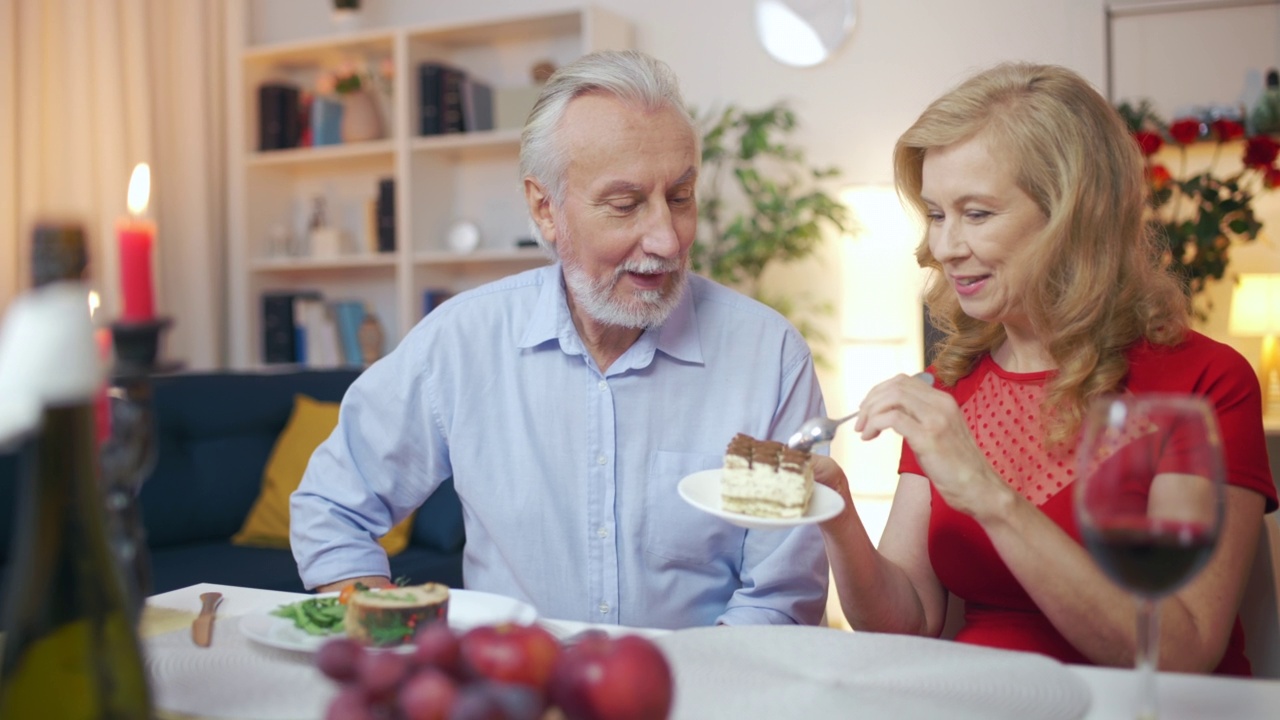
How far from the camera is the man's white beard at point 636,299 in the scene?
5.26ft

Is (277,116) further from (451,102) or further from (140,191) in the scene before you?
(140,191)

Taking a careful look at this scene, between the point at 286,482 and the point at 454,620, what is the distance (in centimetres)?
250

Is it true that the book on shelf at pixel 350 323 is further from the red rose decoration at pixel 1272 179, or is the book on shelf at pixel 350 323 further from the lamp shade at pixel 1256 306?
the red rose decoration at pixel 1272 179

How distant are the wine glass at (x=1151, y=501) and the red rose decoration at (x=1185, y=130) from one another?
11.5 ft

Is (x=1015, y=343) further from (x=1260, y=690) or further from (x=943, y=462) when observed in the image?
(x=1260, y=690)

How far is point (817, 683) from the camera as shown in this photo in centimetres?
87

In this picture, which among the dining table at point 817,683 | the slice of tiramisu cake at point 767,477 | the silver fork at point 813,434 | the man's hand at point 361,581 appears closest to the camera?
the dining table at point 817,683

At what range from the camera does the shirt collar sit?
1657 mm

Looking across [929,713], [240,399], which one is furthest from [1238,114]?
[929,713]

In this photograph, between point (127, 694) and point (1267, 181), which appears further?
point (1267, 181)

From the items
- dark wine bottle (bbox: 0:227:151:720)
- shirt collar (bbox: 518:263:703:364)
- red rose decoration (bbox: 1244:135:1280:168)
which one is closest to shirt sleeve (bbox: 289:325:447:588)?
shirt collar (bbox: 518:263:703:364)

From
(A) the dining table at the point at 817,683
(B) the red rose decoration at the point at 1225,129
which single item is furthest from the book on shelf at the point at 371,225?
(A) the dining table at the point at 817,683

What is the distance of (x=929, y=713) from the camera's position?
81 cm

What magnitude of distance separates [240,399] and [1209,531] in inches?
129
